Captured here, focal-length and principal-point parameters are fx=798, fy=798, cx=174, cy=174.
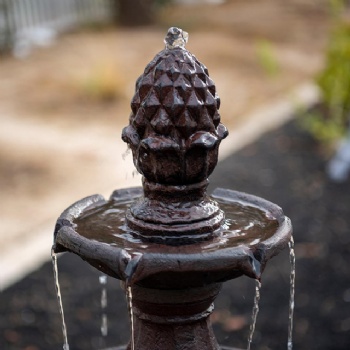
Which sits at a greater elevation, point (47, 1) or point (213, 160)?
point (213, 160)

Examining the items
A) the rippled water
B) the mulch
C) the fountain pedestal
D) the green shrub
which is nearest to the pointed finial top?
the rippled water

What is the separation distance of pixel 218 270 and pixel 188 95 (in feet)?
1.21

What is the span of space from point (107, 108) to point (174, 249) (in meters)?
8.11

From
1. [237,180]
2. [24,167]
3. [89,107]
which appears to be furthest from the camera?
[89,107]

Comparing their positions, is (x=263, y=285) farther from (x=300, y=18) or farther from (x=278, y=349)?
(x=300, y=18)

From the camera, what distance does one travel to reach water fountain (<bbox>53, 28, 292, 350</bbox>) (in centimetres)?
162

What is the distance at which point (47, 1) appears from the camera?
45.8 ft

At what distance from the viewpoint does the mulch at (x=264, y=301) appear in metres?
4.45

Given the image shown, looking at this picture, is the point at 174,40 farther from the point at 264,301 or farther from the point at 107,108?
the point at 107,108

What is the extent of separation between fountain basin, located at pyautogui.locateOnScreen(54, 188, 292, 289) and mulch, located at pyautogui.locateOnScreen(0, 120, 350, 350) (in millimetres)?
2606

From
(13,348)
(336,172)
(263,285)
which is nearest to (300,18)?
(336,172)

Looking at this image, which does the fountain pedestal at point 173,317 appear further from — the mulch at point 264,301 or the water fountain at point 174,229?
the mulch at point 264,301

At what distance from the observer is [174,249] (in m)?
1.65

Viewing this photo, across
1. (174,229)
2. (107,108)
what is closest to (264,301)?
(174,229)
